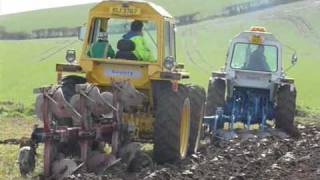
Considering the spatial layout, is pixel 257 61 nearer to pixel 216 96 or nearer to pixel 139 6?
pixel 216 96

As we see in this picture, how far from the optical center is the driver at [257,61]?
1694cm

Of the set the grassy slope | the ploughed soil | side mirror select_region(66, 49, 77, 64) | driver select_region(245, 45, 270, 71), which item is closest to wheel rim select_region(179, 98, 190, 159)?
the ploughed soil

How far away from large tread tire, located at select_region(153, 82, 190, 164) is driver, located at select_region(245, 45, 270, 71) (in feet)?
22.3

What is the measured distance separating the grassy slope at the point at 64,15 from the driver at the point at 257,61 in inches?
1945

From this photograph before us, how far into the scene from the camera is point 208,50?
51844mm

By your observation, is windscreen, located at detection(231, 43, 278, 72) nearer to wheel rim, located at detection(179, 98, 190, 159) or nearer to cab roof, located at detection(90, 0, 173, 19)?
wheel rim, located at detection(179, 98, 190, 159)

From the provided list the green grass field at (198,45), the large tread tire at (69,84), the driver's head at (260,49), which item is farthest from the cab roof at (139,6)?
the green grass field at (198,45)

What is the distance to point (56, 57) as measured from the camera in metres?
48.8

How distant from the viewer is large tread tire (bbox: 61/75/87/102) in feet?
34.3

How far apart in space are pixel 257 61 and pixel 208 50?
34923 millimetres

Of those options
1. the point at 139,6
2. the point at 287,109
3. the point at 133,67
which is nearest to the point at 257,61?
the point at 287,109

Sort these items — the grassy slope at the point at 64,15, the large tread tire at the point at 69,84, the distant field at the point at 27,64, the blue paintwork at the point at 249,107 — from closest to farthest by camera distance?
the large tread tire at the point at 69,84, the blue paintwork at the point at 249,107, the distant field at the point at 27,64, the grassy slope at the point at 64,15

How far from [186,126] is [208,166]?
1392 mm

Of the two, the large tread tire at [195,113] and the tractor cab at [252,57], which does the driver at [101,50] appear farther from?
the tractor cab at [252,57]
